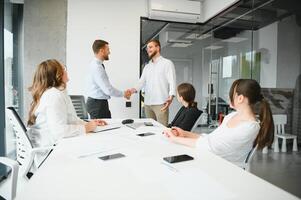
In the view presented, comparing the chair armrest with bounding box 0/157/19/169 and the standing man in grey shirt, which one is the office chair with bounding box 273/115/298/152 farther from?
the chair armrest with bounding box 0/157/19/169

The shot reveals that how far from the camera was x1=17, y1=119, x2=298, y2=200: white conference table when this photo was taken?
0.84 m

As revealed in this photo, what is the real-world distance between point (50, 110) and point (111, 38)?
254 cm

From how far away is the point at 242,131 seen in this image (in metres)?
1.41

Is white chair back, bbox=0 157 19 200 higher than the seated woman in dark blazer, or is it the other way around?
the seated woman in dark blazer

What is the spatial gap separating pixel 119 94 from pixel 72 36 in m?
1.38

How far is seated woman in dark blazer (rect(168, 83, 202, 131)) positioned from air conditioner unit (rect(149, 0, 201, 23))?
6.71ft

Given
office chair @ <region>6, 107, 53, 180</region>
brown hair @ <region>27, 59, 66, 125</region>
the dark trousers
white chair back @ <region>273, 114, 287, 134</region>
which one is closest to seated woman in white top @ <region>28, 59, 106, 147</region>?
brown hair @ <region>27, 59, 66, 125</region>

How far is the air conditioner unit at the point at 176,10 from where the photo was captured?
13.0 ft

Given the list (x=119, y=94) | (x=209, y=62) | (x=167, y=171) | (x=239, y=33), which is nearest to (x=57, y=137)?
(x=167, y=171)

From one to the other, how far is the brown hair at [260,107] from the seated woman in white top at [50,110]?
1.21 metres

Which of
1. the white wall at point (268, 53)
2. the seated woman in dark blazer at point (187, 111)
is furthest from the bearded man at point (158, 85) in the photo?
the white wall at point (268, 53)

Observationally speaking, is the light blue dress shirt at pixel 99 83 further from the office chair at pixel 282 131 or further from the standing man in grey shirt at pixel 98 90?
the office chair at pixel 282 131

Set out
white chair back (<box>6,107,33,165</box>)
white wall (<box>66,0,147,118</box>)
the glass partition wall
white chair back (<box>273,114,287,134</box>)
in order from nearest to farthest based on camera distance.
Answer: white chair back (<box>6,107,33,165</box>) → the glass partition wall → white chair back (<box>273,114,287,134</box>) → white wall (<box>66,0,147,118</box>)

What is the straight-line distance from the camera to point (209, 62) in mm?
4395
